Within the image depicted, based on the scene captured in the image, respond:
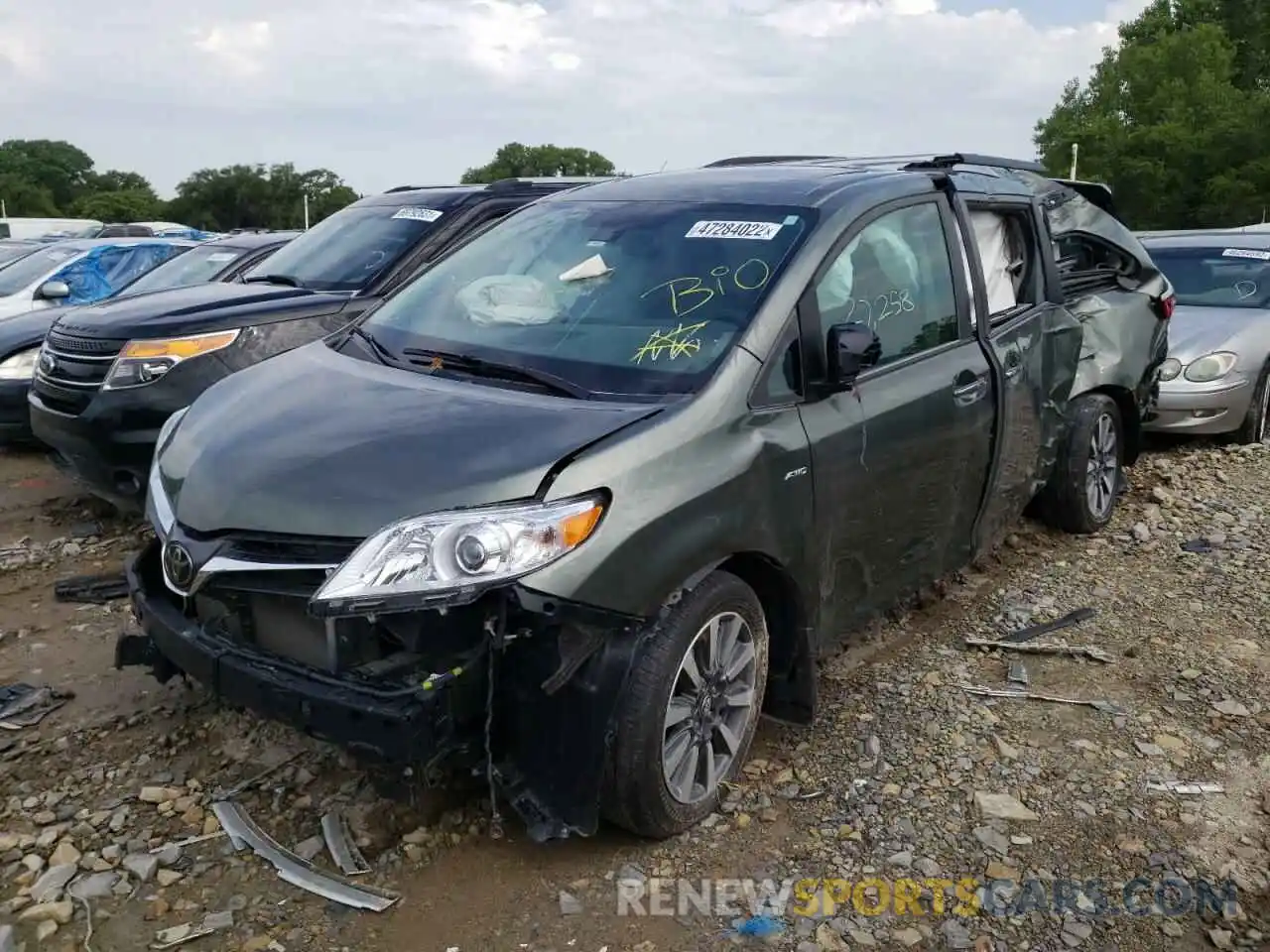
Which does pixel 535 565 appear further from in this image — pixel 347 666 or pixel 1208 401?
pixel 1208 401

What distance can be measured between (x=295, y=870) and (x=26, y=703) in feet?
5.28

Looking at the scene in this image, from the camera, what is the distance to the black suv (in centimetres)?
543

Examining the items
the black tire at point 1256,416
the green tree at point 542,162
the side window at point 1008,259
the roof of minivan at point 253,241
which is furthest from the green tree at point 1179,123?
the side window at point 1008,259

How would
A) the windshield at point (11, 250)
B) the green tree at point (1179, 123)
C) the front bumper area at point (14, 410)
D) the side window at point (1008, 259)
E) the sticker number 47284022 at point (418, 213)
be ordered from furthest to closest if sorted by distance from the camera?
the green tree at point (1179, 123) < the windshield at point (11, 250) < the front bumper area at point (14, 410) < the sticker number 47284022 at point (418, 213) < the side window at point (1008, 259)

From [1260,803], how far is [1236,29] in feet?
198

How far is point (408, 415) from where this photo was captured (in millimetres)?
3166

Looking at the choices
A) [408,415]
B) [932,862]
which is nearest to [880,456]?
[932,862]

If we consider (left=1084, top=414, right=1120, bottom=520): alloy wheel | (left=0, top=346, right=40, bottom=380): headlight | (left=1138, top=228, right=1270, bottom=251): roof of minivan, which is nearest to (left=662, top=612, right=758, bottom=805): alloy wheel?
(left=1084, top=414, right=1120, bottom=520): alloy wheel

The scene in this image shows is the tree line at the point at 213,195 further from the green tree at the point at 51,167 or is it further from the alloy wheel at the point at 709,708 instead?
the alloy wheel at the point at 709,708

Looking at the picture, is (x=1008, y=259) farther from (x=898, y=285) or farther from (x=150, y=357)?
(x=150, y=357)

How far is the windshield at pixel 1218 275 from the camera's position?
8734 millimetres

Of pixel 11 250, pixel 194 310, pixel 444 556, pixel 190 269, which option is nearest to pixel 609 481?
pixel 444 556

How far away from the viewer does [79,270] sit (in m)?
10.8

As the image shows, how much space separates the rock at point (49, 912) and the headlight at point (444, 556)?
1079mm
